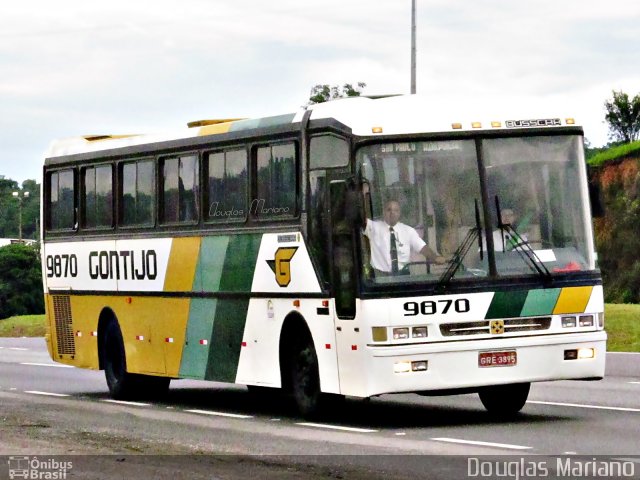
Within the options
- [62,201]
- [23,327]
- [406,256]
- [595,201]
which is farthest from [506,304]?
[23,327]

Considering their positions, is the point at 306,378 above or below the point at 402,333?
below

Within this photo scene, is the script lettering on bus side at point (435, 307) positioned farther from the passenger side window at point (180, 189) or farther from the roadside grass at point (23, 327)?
the roadside grass at point (23, 327)

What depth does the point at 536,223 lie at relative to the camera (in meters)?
17.0

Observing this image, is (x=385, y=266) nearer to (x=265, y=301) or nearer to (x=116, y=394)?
(x=265, y=301)

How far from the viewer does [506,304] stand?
16.7 metres

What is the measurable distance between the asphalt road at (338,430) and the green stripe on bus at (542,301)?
3.48 feet

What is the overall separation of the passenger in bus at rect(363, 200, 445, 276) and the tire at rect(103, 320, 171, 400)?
6.76 metres

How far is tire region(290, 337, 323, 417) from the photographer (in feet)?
57.7

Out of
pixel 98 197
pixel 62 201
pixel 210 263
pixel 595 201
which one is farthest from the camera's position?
pixel 62 201

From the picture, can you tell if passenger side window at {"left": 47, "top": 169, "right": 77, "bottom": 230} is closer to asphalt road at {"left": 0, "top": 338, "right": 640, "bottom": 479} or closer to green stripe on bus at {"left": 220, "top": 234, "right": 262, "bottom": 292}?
asphalt road at {"left": 0, "top": 338, "right": 640, "bottom": 479}


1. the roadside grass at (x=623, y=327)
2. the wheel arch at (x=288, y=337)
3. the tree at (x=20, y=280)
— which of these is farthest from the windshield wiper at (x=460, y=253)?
the tree at (x=20, y=280)

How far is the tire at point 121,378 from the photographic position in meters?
22.7

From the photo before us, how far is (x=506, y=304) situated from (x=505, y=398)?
167cm

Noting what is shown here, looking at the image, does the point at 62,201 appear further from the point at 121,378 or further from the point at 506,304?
the point at 506,304
